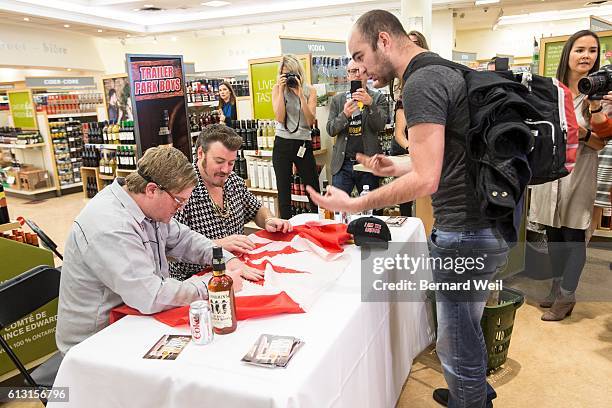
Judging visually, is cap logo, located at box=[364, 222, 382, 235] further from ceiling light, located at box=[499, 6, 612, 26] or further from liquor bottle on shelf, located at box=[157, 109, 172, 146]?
ceiling light, located at box=[499, 6, 612, 26]

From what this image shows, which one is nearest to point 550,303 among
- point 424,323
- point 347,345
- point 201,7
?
point 424,323

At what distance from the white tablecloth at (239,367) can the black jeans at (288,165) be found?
9.37ft

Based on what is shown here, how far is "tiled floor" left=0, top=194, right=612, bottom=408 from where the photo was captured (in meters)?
2.52

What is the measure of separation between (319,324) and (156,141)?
321 centimetres

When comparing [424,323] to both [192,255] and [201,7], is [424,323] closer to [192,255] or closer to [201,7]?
[192,255]

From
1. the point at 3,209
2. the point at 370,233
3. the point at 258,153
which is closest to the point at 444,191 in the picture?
the point at 370,233

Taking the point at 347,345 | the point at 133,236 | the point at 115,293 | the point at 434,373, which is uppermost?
the point at 133,236

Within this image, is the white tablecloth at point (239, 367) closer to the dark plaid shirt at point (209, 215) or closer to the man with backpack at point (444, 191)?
the man with backpack at point (444, 191)

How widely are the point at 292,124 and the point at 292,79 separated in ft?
1.40

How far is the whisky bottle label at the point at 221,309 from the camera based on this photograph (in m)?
1.49

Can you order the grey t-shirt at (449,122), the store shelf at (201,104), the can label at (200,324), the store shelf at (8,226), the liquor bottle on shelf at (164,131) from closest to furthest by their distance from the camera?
the can label at (200,324) → the grey t-shirt at (449,122) → the store shelf at (8,226) → the liquor bottle on shelf at (164,131) → the store shelf at (201,104)

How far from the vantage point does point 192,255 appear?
7.22 feet

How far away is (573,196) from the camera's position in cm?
316

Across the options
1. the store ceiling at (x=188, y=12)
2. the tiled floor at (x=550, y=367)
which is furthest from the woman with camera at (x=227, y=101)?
the store ceiling at (x=188, y=12)
